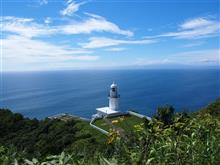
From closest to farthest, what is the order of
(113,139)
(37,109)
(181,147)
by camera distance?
(181,147) → (113,139) → (37,109)

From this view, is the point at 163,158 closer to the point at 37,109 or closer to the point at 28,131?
the point at 28,131

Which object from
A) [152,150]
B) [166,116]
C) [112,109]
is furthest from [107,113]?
[152,150]

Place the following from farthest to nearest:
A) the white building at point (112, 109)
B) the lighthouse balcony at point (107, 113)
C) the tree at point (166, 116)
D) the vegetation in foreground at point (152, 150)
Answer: the white building at point (112, 109)
the lighthouse balcony at point (107, 113)
the tree at point (166, 116)
the vegetation in foreground at point (152, 150)

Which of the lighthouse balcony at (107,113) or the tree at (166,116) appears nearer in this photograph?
the tree at (166,116)

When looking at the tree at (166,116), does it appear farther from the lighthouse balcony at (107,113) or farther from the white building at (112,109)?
the white building at (112,109)

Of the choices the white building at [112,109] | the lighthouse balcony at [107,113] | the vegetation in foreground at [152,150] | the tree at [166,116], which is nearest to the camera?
the vegetation in foreground at [152,150]

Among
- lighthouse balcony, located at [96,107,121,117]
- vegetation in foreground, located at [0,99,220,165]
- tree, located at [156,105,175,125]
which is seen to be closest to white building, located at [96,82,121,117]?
lighthouse balcony, located at [96,107,121,117]

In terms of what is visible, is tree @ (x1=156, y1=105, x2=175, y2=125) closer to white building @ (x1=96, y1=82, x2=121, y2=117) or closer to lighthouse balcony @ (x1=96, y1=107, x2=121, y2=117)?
lighthouse balcony @ (x1=96, y1=107, x2=121, y2=117)

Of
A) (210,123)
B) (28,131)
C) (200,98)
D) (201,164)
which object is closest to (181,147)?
(201,164)

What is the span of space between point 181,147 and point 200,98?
2642 inches

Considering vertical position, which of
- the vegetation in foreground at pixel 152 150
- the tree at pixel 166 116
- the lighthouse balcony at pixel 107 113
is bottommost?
the lighthouse balcony at pixel 107 113

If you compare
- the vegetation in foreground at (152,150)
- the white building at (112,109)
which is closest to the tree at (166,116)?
the vegetation in foreground at (152,150)

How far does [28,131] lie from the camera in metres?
23.9

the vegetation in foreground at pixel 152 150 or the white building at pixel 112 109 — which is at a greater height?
the vegetation in foreground at pixel 152 150
